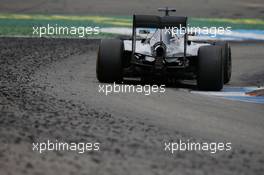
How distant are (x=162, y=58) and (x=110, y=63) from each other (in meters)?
0.92

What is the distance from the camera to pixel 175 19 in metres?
13.9

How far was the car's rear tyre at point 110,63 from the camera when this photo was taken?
1408 cm

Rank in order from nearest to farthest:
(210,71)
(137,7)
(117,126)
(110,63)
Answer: (117,126) → (210,71) → (110,63) → (137,7)

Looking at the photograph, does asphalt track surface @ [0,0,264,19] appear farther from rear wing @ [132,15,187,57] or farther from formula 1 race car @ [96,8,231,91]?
rear wing @ [132,15,187,57]

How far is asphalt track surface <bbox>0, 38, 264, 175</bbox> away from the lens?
6789 mm

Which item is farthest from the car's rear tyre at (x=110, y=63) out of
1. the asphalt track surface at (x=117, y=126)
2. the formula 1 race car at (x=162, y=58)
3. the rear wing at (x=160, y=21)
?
the rear wing at (x=160, y=21)

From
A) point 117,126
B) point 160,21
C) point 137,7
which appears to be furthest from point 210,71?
point 137,7

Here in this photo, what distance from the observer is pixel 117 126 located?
9047 millimetres

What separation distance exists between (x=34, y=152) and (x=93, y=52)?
16.0 m

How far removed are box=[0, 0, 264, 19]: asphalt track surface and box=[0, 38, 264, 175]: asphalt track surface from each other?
23153mm

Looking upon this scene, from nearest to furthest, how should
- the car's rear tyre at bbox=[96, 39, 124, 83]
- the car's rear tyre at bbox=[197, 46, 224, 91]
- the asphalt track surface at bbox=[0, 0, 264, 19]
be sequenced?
the car's rear tyre at bbox=[197, 46, 224, 91] → the car's rear tyre at bbox=[96, 39, 124, 83] → the asphalt track surface at bbox=[0, 0, 264, 19]

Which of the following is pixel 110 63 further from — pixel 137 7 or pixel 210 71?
pixel 137 7

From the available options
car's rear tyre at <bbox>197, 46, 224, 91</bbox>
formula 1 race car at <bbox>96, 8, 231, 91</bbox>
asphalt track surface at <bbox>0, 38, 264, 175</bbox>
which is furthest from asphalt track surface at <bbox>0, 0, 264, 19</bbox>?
car's rear tyre at <bbox>197, 46, 224, 91</bbox>

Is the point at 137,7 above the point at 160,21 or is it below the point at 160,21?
below
